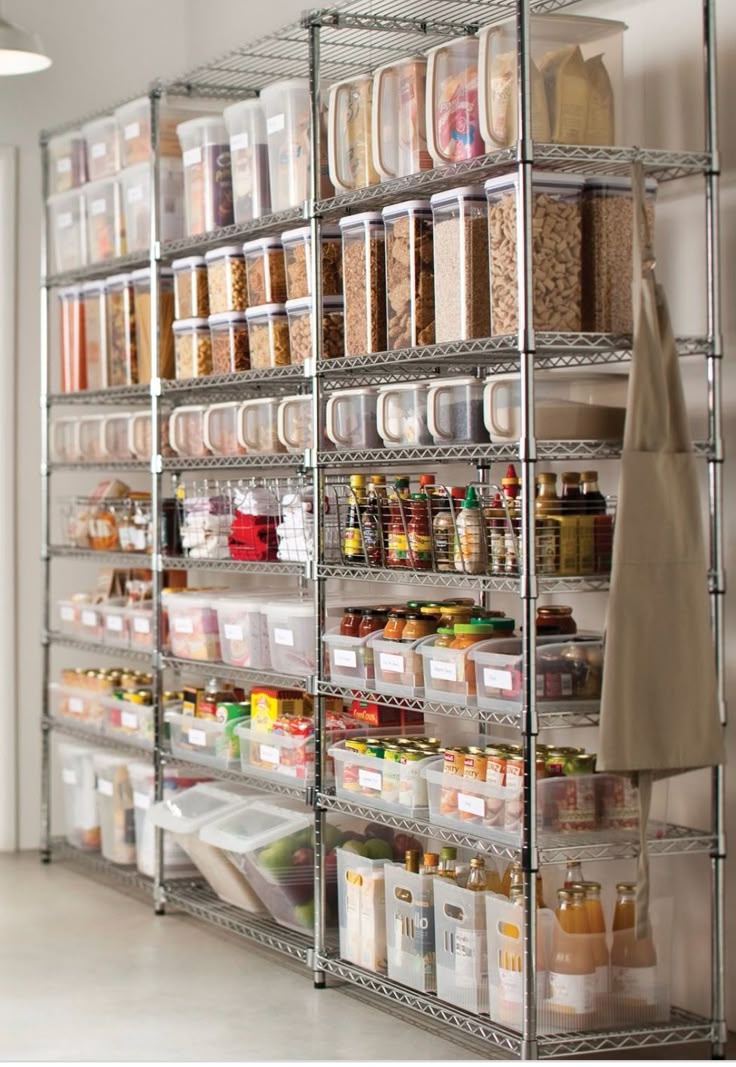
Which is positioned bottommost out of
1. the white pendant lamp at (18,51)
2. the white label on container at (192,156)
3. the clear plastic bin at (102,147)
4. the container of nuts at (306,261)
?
the container of nuts at (306,261)

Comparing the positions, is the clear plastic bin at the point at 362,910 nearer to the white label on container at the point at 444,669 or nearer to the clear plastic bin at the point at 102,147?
the white label on container at the point at 444,669

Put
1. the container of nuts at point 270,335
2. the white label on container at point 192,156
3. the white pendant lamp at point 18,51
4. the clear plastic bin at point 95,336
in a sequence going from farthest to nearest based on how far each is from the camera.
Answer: the clear plastic bin at point 95,336 < the white pendant lamp at point 18,51 < the white label on container at point 192,156 < the container of nuts at point 270,335

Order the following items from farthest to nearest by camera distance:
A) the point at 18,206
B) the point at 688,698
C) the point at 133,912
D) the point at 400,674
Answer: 1. the point at 18,206
2. the point at 133,912
3. the point at 400,674
4. the point at 688,698

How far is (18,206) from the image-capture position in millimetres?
7066

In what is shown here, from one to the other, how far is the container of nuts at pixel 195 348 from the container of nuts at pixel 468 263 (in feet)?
5.14

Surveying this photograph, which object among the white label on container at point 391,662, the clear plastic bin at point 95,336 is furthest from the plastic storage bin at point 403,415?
the clear plastic bin at point 95,336

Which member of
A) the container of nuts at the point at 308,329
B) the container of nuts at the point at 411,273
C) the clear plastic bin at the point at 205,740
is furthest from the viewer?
the clear plastic bin at the point at 205,740

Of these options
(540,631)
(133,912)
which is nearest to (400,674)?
(540,631)

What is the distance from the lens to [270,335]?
536cm

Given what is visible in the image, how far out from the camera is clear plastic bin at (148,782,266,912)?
18.0 ft

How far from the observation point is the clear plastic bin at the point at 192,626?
575 centimetres

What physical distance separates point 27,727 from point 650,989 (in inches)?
142

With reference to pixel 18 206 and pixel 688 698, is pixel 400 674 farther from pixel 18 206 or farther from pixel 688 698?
Answer: pixel 18 206

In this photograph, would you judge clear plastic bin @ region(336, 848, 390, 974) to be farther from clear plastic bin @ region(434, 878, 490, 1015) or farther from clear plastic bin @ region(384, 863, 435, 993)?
clear plastic bin @ region(434, 878, 490, 1015)
